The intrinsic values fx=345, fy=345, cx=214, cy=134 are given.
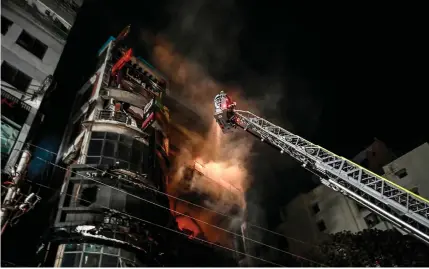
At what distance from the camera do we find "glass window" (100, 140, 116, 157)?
938 inches

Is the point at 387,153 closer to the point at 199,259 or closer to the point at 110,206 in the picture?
the point at 199,259

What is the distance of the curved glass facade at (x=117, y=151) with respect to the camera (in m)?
23.5

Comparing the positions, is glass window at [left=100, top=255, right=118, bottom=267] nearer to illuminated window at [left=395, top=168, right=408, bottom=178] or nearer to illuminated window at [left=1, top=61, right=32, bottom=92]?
illuminated window at [left=1, top=61, right=32, bottom=92]

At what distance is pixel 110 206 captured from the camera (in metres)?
21.1

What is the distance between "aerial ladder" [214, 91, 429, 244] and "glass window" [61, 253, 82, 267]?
37.6 ft

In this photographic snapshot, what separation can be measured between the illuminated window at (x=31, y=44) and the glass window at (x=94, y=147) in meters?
7.83

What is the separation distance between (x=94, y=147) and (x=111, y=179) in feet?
10.9

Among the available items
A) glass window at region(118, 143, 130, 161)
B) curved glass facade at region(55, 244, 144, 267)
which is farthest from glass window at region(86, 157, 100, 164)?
curved glass facade at region(55, 244, 144, 267)

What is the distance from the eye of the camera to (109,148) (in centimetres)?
2417

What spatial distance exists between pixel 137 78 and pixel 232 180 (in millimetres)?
17173

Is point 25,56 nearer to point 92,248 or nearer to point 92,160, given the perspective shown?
point 92,160

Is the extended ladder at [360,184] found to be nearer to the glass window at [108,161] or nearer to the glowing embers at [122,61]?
the glass window at [108,161]

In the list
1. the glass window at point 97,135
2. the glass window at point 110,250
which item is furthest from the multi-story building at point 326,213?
the glass window at point 97,135

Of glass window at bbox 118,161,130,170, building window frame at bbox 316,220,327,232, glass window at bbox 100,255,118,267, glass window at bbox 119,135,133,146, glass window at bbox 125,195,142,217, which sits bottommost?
glass window at bbox 100,255,118,267
